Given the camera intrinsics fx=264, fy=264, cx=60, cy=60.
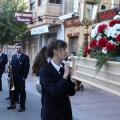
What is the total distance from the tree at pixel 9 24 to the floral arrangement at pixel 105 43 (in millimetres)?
17161

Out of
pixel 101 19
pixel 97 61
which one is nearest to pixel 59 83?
pixel 97 61

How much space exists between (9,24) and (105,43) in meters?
17.5

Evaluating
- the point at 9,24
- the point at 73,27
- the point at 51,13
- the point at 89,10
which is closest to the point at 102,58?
the point at 89,10

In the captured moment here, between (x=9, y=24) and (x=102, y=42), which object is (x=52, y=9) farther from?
(x=102, y=42)

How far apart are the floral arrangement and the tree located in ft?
56.3

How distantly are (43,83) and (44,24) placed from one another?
47.3ft

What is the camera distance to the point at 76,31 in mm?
14641

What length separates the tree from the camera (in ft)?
64.8

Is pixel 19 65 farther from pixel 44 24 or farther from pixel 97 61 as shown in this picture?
pixel 44 24

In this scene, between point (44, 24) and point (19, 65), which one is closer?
point (19, 65)

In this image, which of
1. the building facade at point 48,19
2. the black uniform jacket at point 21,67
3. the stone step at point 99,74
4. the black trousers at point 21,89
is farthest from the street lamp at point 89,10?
the building facade at point 48,19

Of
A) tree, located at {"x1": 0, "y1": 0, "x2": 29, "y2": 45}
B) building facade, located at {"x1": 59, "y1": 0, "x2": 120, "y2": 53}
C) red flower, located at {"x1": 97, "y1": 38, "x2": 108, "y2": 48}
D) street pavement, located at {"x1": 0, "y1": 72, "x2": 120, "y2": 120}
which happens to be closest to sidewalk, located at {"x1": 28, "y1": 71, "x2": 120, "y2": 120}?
street pavement, located at {"x1": 0, "y1": 72, "x2": 120, "y2": 120}

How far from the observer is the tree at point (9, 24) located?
1977 centimetres

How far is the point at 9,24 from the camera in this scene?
1969 cm
